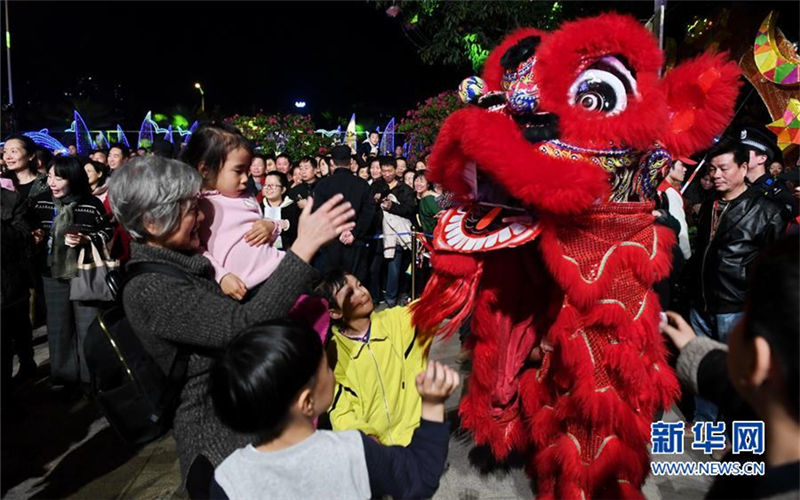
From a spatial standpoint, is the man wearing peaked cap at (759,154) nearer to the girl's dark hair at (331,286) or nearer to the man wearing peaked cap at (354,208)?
the girl's dark hair at (331,286)

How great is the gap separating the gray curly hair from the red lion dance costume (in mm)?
1133

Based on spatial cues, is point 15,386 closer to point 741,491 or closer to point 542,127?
point 542,127

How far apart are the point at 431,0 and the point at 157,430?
9.16 meters

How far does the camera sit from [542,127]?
2.36m

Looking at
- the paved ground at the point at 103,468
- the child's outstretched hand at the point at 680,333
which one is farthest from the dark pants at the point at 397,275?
the child's outstretched hand at the point at 680,333

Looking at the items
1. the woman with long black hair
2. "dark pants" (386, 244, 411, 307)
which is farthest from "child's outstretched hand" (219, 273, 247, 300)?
"dark pants" (386, 244, 411, 307)

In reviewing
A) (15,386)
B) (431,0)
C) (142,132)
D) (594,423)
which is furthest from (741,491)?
(142,132)

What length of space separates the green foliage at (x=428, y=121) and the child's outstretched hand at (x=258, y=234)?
8510mm

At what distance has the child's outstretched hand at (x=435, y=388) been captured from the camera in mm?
1403

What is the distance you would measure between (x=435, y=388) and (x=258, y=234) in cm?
96

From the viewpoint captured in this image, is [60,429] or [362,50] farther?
[362,50]

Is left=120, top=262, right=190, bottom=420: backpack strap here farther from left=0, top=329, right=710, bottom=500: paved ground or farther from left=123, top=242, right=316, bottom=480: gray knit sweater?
left=0, top=329, right=710, bottom=500: paved ground

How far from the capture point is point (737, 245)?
327 centimetres

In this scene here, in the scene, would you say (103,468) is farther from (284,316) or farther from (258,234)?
(284,316)
